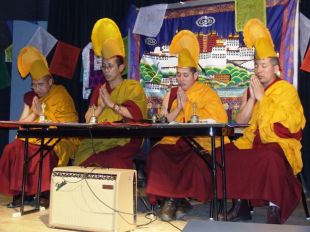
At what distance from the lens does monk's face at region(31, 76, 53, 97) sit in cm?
381

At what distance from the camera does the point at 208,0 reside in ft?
13.1

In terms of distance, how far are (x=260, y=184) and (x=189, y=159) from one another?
0.50m

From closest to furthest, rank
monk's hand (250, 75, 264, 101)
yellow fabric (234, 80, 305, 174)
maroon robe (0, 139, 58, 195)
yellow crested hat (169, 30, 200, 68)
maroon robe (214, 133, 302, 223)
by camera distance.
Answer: maroon robe (214, 133, 302, 223)
yellow fabric (234, 80, 305, 174)
monk's hand (250, 75, 264, 101)
maroon robe (0, 139, 58, 195)
yellow crested hat (169, 30, 200, 68)

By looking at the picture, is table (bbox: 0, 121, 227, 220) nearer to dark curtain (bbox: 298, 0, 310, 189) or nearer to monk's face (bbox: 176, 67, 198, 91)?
monk's face (bbox: 176, 67, 198, 91)

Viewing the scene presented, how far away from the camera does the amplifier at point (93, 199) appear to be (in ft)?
7.74

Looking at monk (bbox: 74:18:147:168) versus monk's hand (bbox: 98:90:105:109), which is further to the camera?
monk's hand (bbox: 98:90:105:109)

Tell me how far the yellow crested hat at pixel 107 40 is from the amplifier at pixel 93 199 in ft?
4.47

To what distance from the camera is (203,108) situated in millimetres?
3258

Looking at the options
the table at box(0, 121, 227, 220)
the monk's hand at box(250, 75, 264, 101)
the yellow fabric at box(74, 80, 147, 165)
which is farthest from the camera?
the yellow fabric at box(74, 80, 147, 165)

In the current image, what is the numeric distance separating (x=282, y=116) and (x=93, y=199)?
124 cm

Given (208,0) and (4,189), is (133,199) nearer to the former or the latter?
(4,189)

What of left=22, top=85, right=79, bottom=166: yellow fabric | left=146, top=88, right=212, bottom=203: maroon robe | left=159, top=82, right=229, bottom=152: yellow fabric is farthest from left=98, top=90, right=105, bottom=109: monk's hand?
left=146, top=88, right=212, bottom=203: maroon robe

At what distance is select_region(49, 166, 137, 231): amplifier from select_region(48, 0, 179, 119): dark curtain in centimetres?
226

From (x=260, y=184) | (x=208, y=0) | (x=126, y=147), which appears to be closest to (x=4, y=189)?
(x=126, y=147)
